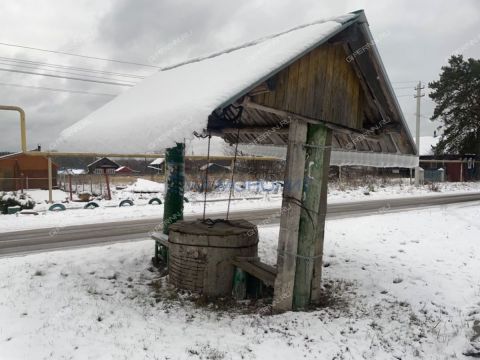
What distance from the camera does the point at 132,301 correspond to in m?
5.80

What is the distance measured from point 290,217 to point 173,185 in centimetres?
300

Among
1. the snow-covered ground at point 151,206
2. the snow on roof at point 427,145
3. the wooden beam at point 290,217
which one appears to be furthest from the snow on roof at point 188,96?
the snow on roof at point 427,145

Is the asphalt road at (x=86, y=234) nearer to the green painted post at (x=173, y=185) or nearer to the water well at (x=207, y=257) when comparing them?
the green painted post at (x=173, y=185)

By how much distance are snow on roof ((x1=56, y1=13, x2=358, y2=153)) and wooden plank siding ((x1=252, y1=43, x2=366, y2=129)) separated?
338 mm

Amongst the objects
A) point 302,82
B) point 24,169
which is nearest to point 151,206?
point 302,82

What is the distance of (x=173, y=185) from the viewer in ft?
25.4

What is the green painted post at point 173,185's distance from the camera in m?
7.63

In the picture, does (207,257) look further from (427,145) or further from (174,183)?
(427,145)

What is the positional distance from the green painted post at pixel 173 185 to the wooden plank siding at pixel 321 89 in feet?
9.52

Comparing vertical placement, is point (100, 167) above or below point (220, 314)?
above

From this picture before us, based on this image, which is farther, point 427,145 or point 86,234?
point 427,145

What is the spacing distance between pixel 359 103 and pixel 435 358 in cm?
359

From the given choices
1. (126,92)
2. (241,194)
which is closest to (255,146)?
(126,92)

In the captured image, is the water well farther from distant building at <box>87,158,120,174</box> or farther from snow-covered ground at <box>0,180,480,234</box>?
distant building at <box>87,158,120,174</box>
